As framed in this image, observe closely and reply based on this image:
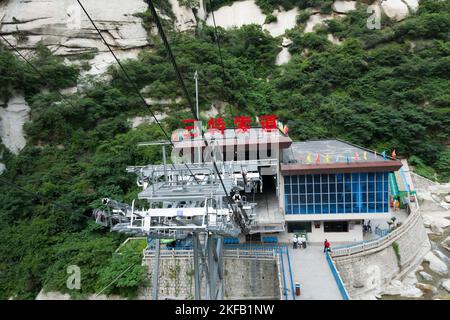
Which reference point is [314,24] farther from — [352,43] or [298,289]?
[298,289]

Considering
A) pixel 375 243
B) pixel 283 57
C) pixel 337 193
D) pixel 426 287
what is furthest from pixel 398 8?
pixel 426 287

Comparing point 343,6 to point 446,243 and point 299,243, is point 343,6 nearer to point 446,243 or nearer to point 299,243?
point 446,243

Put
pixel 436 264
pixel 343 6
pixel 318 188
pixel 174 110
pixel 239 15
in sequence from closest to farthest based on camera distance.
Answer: pixel 318 188
pixel 436 264
pixel 174 110
pixel 343 6
pixel 239 15

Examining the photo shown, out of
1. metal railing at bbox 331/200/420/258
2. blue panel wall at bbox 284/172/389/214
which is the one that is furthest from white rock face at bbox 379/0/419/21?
blue panel wall at bbox 284/172/389/214

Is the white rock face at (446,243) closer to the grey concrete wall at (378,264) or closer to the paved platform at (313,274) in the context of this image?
the grey concrete wall at (378,264)

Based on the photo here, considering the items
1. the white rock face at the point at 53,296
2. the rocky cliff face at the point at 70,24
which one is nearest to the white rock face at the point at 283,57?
the rocky cliff face at the point at 70,24

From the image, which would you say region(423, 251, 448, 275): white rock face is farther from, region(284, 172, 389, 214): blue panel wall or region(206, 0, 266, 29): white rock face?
region(206, 0, 266, 29): white rock face

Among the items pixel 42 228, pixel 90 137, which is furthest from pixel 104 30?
pixel 42 228
